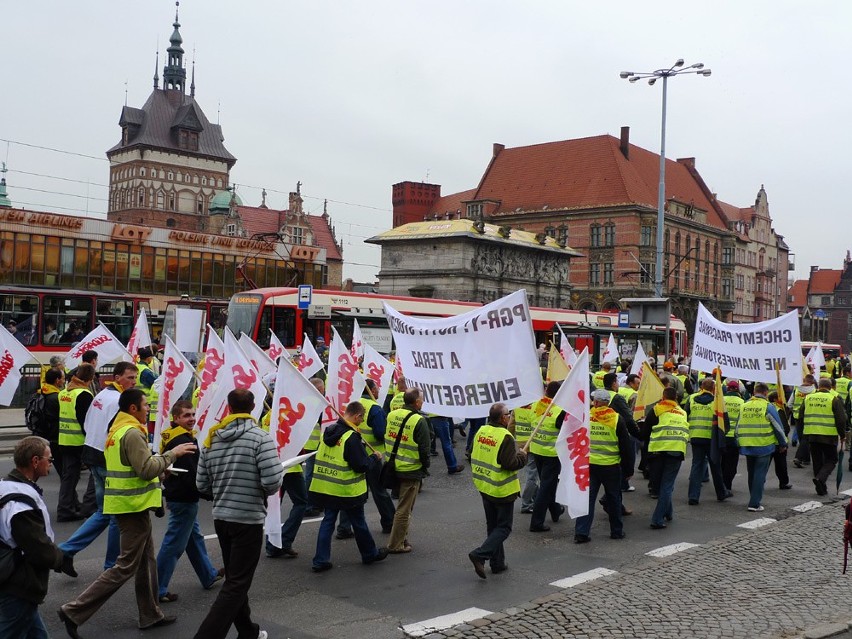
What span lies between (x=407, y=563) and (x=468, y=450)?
6.86 m

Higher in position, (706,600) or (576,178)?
(576,178)

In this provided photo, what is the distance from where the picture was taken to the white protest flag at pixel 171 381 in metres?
10.4

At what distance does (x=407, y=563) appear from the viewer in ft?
28.3

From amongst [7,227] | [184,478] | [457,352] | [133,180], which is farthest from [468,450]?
[133,180]

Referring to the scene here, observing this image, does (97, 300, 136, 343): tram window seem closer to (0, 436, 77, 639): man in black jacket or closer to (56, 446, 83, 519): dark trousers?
(56, 446, 83, 519): dark trousers

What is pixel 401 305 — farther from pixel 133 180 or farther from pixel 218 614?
pixel 133 180

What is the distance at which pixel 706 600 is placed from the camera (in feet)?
24.7

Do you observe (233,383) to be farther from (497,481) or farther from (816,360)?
(816,360)

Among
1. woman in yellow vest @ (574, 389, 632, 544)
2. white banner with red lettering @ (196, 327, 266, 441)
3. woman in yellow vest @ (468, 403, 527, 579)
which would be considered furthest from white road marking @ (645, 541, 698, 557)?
white banner with red lettering @ (196, 327, 266, 441)

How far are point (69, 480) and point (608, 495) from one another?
6.39m

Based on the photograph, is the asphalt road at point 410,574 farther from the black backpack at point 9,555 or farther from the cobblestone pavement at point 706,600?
the black backpack at point 9,555

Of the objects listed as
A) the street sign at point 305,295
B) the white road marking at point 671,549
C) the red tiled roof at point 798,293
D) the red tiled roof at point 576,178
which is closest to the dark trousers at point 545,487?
the white road marking at point 671,549

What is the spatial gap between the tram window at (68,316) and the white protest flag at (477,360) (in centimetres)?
2157

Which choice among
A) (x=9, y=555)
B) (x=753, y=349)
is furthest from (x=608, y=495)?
(x=9, y=555)
